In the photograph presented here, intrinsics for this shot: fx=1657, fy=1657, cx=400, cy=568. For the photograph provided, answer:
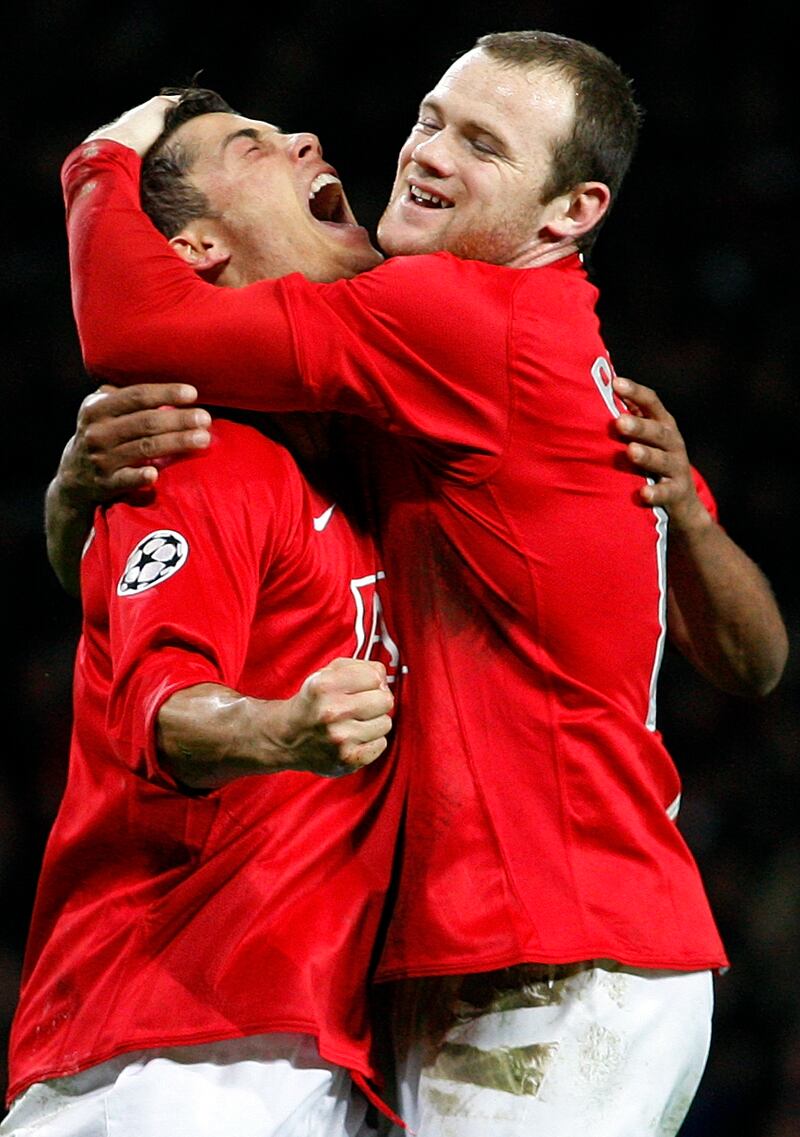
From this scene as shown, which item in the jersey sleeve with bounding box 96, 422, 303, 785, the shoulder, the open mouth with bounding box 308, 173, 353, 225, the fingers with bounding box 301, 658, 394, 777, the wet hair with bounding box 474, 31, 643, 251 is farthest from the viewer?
the open mouth with bounding box 308, 173, 353, 225

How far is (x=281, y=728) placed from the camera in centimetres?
157

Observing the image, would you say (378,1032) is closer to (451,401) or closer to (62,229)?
(451,401)

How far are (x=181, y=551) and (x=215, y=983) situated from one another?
0.50 meters

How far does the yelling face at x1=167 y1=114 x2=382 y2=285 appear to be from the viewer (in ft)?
7.47

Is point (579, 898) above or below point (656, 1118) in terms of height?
above

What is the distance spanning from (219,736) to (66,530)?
82 centimetres

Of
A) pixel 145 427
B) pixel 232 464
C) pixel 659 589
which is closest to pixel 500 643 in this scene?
pixel 659 589

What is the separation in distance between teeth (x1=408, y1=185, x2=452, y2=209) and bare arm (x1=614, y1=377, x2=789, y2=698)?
1.10 ft

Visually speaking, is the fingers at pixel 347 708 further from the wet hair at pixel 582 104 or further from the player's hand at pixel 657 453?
the wet hair at pixel 582 104

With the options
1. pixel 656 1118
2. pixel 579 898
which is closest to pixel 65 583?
pixel 579 898

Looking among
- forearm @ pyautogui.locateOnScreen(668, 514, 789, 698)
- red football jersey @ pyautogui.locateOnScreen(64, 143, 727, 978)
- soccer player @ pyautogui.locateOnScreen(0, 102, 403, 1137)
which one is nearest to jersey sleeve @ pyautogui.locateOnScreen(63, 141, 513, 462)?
red football jersey @ pyautogui.locateOnScreen(64, 143, 727, 978)

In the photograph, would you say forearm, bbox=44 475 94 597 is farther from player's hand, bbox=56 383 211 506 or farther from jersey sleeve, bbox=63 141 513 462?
jersey sleeve, bbox=63 141 513 462

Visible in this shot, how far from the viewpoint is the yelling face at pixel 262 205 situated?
2275mm

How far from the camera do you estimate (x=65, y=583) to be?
251 cm
